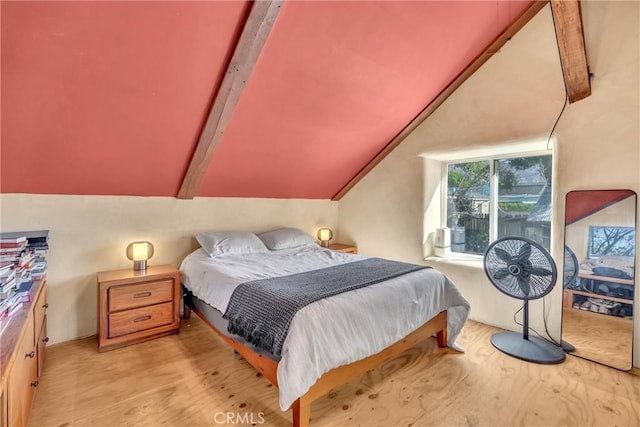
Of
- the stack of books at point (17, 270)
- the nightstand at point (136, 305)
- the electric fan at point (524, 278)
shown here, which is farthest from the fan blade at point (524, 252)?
the stack of books at point (17, 270)

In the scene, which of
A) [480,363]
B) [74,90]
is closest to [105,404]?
[74,90]

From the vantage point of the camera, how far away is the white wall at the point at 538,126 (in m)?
2.28

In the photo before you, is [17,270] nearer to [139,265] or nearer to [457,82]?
[139,265]

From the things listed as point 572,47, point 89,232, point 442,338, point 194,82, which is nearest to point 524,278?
point 442,338

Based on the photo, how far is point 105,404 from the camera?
1808 mm

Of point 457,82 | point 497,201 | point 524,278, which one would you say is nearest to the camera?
point 524,278

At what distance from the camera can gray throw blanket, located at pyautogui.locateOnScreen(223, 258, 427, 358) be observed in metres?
1.69

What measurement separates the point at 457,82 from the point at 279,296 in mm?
2839

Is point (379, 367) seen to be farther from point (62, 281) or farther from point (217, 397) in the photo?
point (62, 281)

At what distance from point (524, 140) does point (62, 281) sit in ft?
→ 14.1

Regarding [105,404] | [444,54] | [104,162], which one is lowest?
[105,404]

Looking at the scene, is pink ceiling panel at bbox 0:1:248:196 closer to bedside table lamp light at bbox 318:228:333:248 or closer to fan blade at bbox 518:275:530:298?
bedside table lamp light at bbox 318:228:333:248

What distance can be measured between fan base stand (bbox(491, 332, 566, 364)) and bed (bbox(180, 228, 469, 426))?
0.44 meters

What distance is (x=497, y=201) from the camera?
3266 mm
